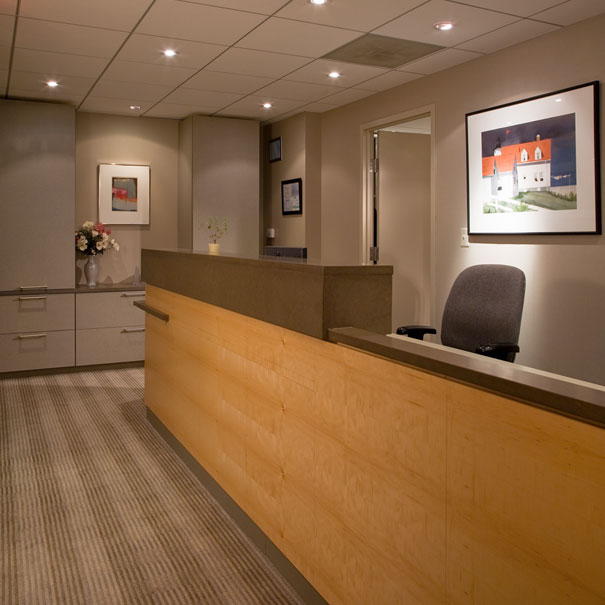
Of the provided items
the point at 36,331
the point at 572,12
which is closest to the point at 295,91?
the point at 572,12

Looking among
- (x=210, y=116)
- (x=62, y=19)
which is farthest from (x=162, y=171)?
(x=62, y=19)

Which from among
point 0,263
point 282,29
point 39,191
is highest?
point 282,29

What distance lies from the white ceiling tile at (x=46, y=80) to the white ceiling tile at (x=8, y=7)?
53.6 inches

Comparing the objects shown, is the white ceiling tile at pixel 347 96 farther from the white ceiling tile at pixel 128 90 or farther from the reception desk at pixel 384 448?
the reception desk at pixel 384 448

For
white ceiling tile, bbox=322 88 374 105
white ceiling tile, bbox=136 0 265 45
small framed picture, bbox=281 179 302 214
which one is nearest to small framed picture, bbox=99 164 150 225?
small framed picture, bbox=281 179 302 214

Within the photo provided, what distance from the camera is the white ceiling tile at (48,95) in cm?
549

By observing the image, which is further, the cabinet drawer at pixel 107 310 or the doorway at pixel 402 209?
the cabinet drawer at pixel 107 310

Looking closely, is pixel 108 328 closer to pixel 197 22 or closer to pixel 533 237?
pixel 197 22

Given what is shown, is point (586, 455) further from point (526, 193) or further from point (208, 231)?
point (208, 231)

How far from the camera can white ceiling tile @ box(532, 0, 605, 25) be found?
11.0ft

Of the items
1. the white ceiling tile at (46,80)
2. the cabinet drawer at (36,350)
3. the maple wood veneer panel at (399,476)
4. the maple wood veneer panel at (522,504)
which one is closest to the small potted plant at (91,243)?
the cabinet drawer at (36,350)

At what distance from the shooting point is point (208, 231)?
6.55 meters

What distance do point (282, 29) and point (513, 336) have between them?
7.27 ft

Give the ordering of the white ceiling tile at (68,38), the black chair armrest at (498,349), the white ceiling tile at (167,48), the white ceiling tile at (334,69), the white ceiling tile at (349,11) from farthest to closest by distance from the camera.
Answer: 1. the white ceiling tile at (334,69)
2. the white ceiling tile at (167,48)
3. the white ceiling tile at (68,38)
4. the white ceiling tile at (349,11)
5. the black chair armrest at (498,349)
